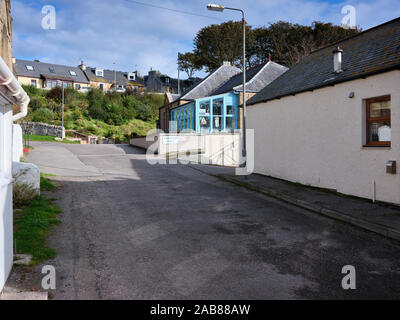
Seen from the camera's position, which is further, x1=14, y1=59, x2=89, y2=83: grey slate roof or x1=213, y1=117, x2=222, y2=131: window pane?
x1=14, y1=59, x2=89, y2=83: grey slate roof

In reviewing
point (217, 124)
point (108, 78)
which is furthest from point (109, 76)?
point (217, 124)

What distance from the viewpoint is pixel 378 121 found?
9031 mm

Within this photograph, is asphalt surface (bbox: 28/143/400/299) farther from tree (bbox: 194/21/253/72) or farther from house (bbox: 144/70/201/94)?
house (bbox: 144/70/201/94)

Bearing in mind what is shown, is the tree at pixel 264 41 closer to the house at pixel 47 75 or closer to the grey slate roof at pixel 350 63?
the house at pixel 47 75

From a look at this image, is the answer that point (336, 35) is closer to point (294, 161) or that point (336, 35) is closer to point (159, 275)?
point (294, 161)

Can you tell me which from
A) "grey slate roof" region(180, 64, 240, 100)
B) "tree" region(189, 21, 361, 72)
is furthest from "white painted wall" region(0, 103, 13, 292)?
"tree" region(189, 21, 361, 72)

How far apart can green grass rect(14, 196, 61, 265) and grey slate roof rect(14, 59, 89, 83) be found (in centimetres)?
5797

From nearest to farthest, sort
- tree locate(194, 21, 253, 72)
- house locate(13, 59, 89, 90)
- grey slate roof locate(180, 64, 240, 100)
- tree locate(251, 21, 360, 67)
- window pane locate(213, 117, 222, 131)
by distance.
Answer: window pane locate(213, 117, 222, 131), grey slate roof locate(180, 64, 240, 100), tree locate(251, 21, 360, 67), tree locate(194, 21, 253, 72), house locate(13, 59, 89, 90)

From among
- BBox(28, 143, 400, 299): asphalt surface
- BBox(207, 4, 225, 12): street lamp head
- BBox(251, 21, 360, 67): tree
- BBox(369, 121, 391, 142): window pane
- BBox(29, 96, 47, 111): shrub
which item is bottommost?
BBox(28, 143, 400, 299): asphalt surface

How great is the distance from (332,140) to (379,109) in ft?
5.98

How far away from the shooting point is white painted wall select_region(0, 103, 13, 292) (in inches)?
154

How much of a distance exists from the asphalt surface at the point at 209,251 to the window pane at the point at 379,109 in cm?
354

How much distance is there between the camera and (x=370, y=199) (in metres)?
9.03
